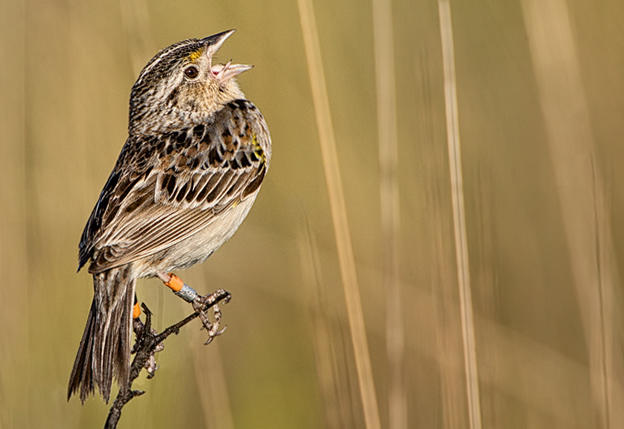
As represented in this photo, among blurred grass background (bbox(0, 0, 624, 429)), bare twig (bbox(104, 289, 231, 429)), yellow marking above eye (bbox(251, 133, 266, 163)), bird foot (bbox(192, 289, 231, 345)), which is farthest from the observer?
yellow marking above eye (bbox(251, 133, 266, 163))

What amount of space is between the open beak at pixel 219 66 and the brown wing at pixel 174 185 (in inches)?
5.5

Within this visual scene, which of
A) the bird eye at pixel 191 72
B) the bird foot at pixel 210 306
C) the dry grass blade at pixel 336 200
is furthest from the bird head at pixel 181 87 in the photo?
the bird foot at pixel 210 306

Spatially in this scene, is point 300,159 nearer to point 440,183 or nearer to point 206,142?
point 206,142

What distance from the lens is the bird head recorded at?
3.74 meters

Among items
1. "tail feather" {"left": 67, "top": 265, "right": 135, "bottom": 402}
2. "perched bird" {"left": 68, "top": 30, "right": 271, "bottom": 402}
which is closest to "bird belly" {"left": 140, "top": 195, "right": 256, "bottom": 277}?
"perched bird" {"left": 68, "top": 30, "right": 271, "bottom": 402}

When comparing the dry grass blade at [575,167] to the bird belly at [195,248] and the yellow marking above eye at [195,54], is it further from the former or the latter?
the yellow marking above eye at [195,54]

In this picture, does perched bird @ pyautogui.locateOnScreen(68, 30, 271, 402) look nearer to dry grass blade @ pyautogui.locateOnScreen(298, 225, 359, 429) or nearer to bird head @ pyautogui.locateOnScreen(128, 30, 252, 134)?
bird head @ pyautogui.locateOnScreen(128, 30, 252, 134)

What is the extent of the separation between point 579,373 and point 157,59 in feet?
7.69

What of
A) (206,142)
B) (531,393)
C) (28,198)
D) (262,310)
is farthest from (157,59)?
(531,393)

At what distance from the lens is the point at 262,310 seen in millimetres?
4934

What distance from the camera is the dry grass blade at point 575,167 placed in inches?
131

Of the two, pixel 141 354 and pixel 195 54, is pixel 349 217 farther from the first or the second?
pixel 141 354

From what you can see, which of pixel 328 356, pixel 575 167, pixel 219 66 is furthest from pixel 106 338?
pixel 575 167

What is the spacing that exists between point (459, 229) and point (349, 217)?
198 cm
